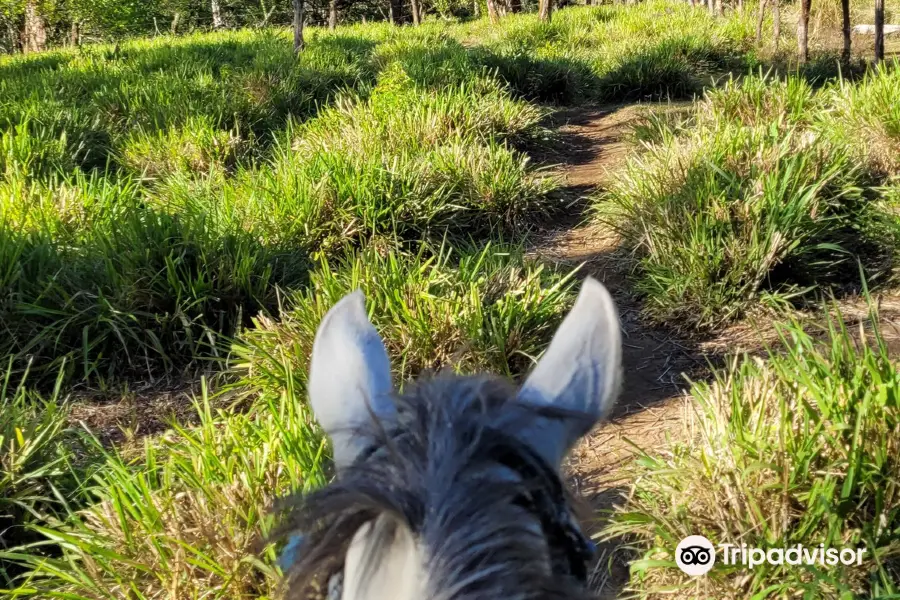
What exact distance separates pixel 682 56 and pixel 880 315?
7.43 meters

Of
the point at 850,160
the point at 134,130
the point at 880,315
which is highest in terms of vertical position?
the point at 134,130

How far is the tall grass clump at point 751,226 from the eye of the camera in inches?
136

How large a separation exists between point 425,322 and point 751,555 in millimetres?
1664

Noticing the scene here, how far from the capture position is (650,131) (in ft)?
18.9

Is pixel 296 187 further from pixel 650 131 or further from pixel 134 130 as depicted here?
pixel 650 131

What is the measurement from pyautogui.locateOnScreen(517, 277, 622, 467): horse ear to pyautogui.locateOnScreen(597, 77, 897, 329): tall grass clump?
261cm

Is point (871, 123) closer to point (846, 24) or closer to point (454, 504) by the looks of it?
point (846, 24)

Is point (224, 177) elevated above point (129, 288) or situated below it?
above

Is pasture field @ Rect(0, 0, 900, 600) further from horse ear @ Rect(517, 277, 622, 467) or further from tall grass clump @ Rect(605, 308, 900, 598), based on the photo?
horse ear @ Rect(517, 277, 622, 467)

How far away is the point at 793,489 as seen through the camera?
1887 mm

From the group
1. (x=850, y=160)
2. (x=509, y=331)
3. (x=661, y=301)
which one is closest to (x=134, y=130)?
(x=509, y=331)

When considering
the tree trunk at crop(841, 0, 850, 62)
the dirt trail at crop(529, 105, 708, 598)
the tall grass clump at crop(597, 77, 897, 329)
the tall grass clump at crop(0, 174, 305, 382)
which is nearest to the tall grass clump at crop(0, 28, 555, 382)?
the tall grass clump at crop(0, 174, 305, 382)

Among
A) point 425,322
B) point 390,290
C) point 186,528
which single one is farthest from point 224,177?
point 186,528

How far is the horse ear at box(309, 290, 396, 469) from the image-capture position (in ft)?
3.33
